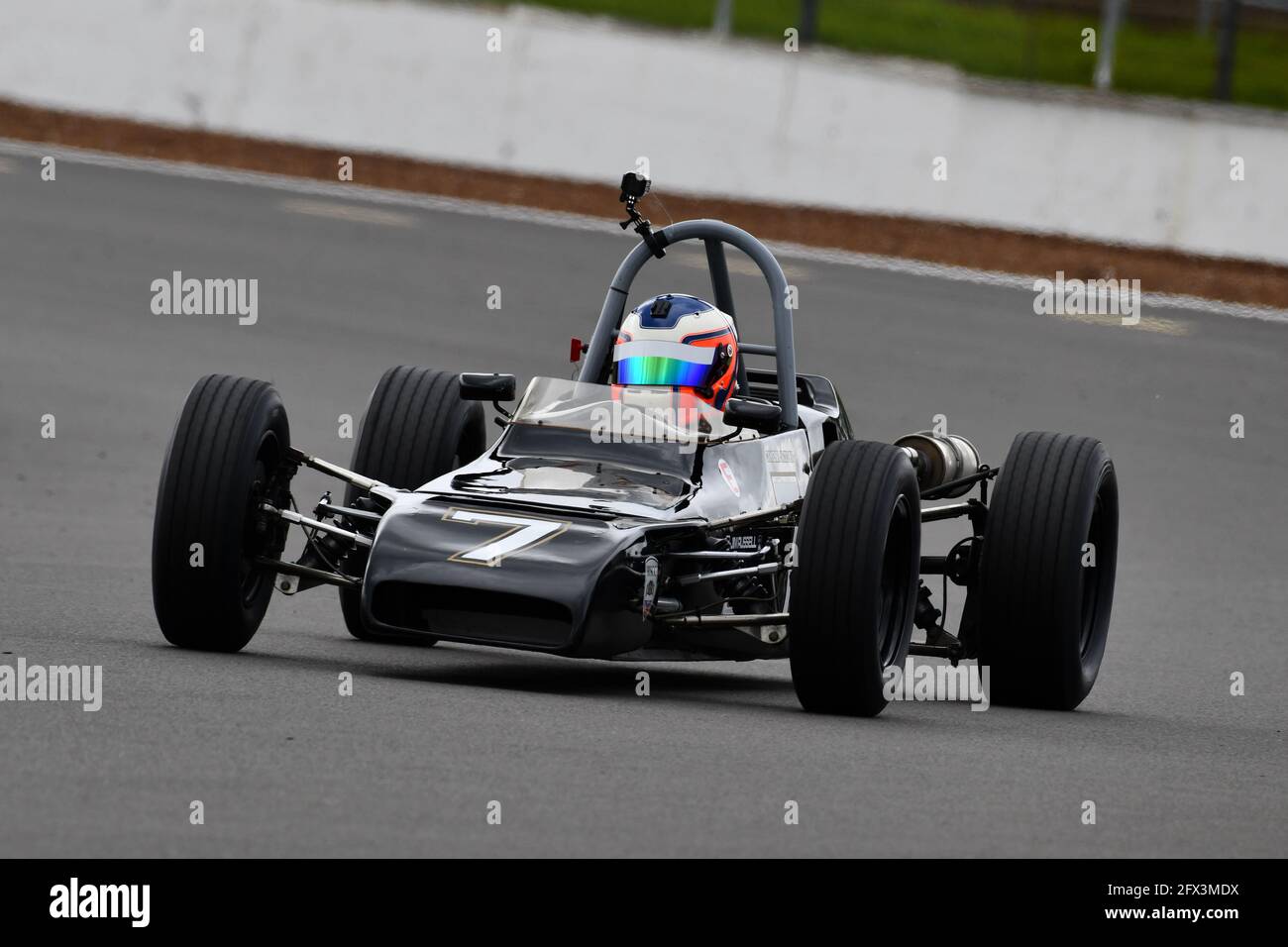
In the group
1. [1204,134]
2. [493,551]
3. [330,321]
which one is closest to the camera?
[493,551]

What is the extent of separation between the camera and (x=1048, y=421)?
750 inches

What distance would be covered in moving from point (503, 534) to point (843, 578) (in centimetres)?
122

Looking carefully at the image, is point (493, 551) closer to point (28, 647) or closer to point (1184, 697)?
point (28, 647)

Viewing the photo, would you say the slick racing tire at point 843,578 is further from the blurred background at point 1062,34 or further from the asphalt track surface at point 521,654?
the blurred background at point 1062,34

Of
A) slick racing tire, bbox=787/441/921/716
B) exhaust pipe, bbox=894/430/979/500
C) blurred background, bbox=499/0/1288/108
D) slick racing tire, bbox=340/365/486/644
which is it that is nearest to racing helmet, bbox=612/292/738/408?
slick racing tire, bbox=340/365/486/644

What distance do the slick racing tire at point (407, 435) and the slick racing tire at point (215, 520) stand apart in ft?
4.34

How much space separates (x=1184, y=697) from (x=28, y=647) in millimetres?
5109

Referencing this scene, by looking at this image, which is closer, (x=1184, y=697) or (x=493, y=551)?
(x=493, y=551)

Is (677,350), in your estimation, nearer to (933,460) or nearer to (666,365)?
(666,365)

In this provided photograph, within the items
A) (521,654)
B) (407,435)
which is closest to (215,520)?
(407,435)

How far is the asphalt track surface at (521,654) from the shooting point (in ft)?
21.5

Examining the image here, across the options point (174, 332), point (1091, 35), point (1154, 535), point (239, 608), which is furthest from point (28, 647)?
point (1091, 35)

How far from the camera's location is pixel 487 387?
33.6 feet

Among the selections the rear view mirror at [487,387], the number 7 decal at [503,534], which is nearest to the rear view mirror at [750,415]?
the rear view mirror at [487,387]
